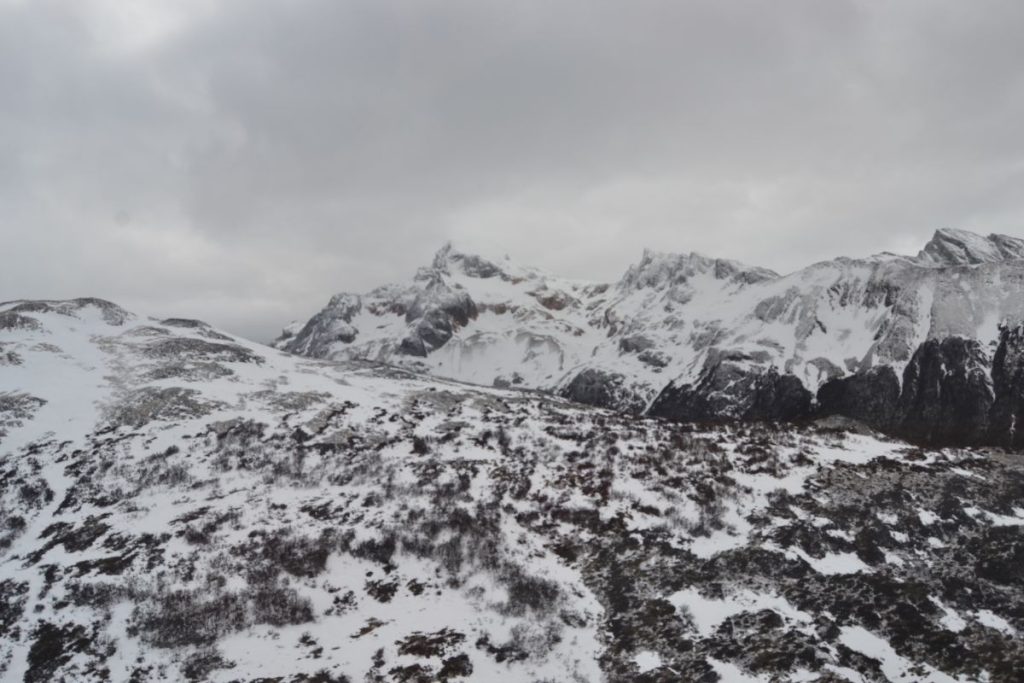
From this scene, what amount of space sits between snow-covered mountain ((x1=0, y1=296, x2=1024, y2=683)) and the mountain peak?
162 meters

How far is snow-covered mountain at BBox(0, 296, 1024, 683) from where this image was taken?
2323 cm

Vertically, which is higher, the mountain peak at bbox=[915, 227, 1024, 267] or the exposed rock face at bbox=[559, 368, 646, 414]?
the mountain peak at bbox=[915, 227, 1024, 267]

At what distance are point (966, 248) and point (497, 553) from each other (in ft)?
646

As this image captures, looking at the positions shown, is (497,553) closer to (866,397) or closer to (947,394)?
(866,397)

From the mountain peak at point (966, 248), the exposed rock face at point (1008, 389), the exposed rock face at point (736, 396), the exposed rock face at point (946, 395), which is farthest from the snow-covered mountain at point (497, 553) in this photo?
the mountain peak at point (966, 248)

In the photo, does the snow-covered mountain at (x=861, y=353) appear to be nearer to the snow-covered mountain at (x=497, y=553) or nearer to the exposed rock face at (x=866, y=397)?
the exposed rock face at (x=866, y=397)

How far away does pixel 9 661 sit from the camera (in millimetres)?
24703

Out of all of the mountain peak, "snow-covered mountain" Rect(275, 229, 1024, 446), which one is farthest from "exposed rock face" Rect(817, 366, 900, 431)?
the mountain peak

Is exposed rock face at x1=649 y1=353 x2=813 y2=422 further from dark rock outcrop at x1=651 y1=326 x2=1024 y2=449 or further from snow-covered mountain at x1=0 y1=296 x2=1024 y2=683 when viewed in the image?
snow-covered mountain at x1=0 y1=296 x2=1024 y2=683

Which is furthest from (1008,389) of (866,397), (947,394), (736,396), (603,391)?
(603,391)

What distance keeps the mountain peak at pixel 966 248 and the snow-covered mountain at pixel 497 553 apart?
533ft

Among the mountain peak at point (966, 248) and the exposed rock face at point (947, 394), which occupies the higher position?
the mountain peak at point (966, 248)

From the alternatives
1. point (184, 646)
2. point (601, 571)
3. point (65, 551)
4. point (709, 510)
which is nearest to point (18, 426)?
point (65, 551)

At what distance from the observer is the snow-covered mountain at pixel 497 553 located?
76.2ft
